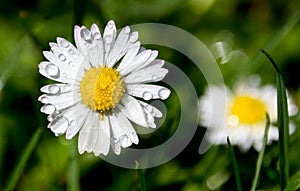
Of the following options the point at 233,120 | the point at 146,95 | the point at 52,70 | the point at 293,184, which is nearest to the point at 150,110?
the point at 146,95

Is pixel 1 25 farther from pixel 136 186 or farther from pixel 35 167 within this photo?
pixel 136 186

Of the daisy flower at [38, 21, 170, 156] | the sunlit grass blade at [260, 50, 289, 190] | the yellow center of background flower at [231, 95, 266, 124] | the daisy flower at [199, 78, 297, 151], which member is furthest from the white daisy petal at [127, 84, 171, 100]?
the yellow center of background flower at [231, 95, 266, 124]

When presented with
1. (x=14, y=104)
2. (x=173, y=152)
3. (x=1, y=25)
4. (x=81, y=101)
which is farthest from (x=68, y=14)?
(x=81, y=101)

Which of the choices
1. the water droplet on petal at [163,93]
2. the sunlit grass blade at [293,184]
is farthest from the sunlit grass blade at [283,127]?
the water droplet on petal at [163,93]

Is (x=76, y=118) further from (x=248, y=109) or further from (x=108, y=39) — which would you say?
(x=248, y=109)

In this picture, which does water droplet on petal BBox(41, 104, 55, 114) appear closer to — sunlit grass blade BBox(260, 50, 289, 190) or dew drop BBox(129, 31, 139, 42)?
dew drop BBox(129, 31, 139, 42)
